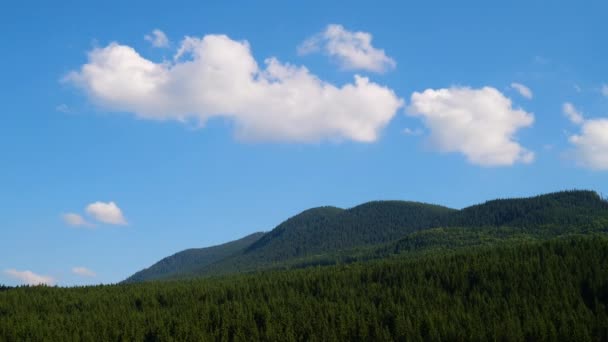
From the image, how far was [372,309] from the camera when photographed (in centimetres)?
16488

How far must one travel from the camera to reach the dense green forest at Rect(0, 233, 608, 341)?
13812 cm

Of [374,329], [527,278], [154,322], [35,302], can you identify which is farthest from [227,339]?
[527,278]

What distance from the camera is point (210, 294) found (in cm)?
19400

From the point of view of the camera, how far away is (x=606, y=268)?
173750mm

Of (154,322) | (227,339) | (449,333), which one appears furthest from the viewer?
(154,322)

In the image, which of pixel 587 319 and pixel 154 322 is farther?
pixel 154 322

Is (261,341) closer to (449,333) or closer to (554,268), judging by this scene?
(449,333)

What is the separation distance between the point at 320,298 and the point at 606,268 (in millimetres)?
87967

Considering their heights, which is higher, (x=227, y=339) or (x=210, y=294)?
(x=210, y=294)

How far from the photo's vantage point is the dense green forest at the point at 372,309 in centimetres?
13812

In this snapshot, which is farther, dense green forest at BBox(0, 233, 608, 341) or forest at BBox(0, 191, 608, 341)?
dense green forest at BBox(0, 233, 608, 341)

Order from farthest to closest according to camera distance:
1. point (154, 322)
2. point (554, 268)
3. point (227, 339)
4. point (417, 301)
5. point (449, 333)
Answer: point (554, 268) → point (417, 301) → point (154, 322) → point (227, 339) → point (449, 333)

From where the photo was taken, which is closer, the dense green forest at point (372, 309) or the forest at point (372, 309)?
the forest at point (372, 309)

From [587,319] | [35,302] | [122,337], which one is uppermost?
[35,302]
